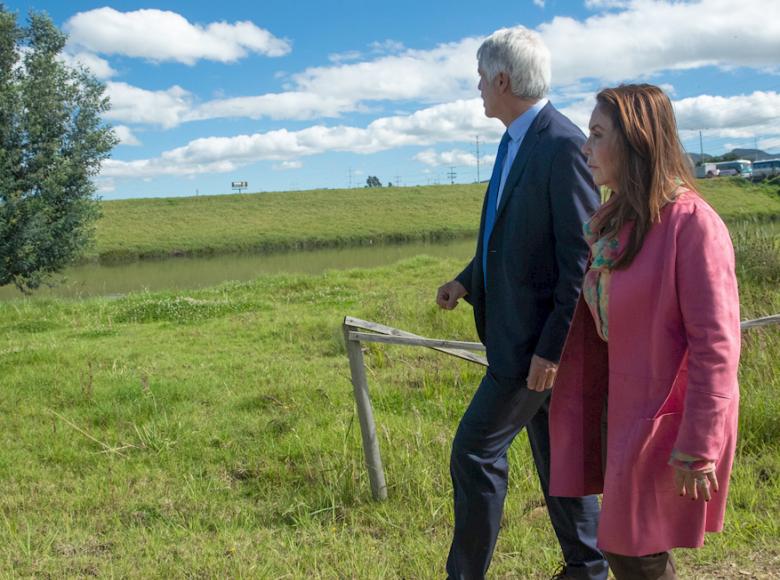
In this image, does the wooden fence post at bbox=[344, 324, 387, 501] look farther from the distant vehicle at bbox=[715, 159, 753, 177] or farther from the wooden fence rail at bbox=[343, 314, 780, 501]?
the distant vehicle at bbox=[715, 159, 753, 177]

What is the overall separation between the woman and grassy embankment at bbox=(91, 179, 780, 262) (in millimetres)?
40614

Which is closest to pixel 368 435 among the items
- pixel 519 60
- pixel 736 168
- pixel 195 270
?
pixel 519 60

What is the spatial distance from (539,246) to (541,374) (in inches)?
18.3

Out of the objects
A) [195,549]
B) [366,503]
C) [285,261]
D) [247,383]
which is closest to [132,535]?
[195,549]

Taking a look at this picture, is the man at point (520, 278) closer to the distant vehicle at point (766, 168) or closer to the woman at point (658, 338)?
the woman at point (658, 338)

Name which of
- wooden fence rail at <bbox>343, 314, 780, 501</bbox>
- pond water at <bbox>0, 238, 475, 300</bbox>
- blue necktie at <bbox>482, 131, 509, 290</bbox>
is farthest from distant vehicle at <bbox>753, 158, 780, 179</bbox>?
blue necktie at <bbox>482, 131, 509, 290</bbox>

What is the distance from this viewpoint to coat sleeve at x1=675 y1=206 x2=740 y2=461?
191cm

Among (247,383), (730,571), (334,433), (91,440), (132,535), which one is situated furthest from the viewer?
(247,383)

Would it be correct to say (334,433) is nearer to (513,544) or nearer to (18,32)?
(513,544)

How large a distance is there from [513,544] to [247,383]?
4.38m

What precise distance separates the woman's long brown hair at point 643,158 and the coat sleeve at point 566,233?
479 mm

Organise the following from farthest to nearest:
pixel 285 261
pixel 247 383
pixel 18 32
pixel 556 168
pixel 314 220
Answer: pixel 314 220, pixel 285 261, pixel 18 32, pixel 247 383, pixel 556 168

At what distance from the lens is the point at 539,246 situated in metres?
2.74

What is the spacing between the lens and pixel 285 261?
34.9 metres
